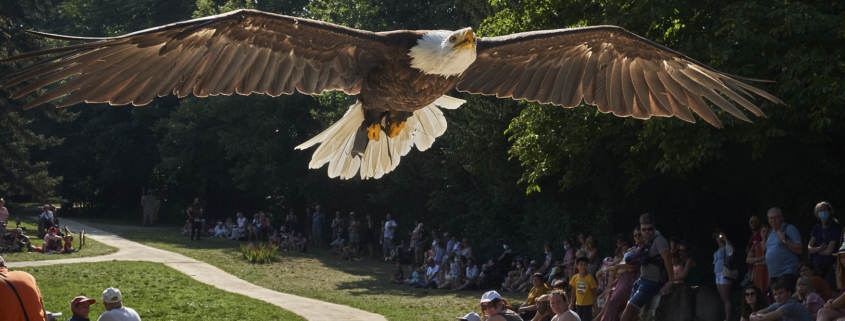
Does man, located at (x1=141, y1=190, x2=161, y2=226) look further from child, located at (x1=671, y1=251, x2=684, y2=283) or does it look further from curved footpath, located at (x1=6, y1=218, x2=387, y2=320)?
child, located at (x1=671, y1=251, x2=684, y2=283)

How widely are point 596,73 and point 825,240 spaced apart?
9.05 feet

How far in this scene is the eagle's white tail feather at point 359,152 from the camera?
566 centimetres

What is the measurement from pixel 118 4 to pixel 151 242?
1715 cm

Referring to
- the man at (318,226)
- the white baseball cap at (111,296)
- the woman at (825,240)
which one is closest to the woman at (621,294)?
the woman at (825,240)

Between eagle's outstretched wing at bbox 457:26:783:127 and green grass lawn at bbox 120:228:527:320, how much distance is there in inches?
212

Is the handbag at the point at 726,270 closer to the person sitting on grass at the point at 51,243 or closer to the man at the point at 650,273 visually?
the man at the point at 650,273

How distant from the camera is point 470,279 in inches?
551

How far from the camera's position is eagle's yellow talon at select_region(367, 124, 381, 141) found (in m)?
5.44

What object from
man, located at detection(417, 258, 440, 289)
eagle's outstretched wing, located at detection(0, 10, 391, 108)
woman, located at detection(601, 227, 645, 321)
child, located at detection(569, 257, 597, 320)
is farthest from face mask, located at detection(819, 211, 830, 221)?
man, located at detection(417, 258, 440, 289)

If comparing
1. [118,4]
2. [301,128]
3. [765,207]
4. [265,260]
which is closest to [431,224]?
[265,260]

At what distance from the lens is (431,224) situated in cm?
2106

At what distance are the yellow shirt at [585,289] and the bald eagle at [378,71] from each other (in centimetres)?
304

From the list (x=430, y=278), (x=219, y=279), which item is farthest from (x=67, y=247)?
(x=430, y=278)

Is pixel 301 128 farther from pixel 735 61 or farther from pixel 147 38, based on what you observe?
pixel 147 38
